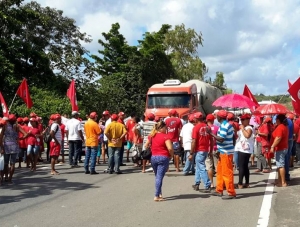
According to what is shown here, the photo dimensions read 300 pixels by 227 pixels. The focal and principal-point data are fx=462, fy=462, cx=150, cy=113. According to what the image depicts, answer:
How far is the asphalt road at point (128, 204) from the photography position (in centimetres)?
753

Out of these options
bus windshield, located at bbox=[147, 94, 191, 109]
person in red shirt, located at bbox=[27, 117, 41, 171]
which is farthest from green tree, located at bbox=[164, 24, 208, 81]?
person in red shirt, located at bbox=[27, 117, 41, 171]

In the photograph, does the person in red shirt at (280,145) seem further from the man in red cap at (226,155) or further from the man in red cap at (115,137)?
the man in red cap at (115,137)

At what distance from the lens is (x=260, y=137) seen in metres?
13.5

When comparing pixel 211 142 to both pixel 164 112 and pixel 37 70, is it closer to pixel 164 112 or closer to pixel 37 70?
pixel 164 112

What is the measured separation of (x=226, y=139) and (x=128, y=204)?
2349mm

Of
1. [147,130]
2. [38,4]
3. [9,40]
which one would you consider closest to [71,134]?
[147,130]

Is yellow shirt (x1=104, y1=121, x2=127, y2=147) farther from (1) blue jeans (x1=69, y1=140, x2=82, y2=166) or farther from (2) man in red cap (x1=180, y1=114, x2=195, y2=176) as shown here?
(1) blue jeans (x1=69, y1=140, x2=82, y2=166)

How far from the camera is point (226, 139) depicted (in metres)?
9.33

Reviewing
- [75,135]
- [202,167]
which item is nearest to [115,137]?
[75,135]

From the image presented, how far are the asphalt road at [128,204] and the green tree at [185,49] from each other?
4097 centimetres

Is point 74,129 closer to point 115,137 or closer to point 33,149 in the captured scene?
point 33,149

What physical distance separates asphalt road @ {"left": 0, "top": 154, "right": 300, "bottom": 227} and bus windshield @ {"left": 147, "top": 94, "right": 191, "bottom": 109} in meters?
10.6

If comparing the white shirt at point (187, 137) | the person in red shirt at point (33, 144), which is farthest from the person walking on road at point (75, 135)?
the white shirt at point (187, 137)

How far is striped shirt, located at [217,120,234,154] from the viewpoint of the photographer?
931 centimetres
